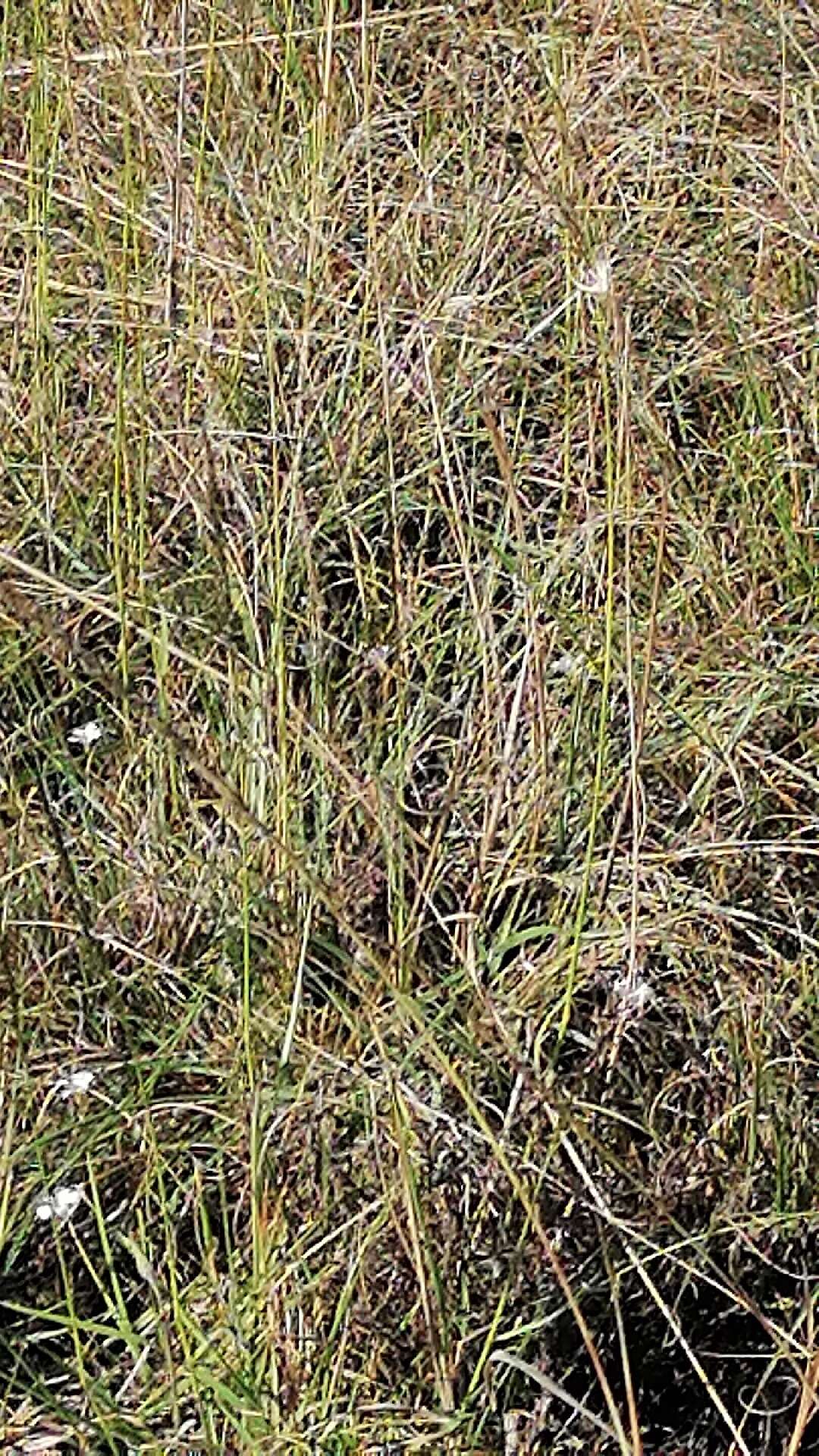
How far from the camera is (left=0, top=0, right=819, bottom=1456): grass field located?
1.25 m

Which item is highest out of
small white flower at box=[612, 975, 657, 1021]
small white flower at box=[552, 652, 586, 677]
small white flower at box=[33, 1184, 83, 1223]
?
small white flower at box=[552, 652, 586, 677]

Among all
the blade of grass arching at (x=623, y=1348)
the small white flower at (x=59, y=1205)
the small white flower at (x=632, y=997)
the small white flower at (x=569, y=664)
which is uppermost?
the small white flower at (x=569, y=664)

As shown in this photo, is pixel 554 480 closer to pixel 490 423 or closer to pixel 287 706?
pixel 287 706

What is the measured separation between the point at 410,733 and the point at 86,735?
0.79 feet

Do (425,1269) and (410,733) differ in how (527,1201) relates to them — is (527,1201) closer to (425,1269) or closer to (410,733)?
(425,1269)

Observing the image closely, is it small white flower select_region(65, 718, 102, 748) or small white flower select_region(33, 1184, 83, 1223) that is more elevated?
small white flower select_region(65, 718, 102, 748)

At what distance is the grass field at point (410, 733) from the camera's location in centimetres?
125

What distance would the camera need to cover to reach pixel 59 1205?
1312 millimetres

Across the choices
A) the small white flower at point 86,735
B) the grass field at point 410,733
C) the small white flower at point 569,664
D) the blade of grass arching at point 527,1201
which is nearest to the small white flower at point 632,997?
the grass field at point 410,733

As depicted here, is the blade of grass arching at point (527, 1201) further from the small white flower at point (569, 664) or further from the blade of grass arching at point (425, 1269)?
the small white flower at point (569, 664)

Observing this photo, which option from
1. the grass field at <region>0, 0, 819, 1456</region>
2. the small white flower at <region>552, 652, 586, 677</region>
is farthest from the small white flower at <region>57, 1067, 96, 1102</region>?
the small white flower at <region>552, 652, 586, 677</region>

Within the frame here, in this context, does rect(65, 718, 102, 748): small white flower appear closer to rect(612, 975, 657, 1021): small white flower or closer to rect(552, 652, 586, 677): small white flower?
rect(552, 652, 586, 677): small white flower

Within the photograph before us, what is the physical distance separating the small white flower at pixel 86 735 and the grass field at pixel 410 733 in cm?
2

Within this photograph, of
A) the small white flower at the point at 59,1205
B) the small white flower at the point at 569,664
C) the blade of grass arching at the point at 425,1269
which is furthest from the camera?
the small white flower at the point at 569,664
